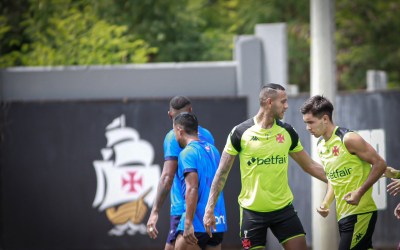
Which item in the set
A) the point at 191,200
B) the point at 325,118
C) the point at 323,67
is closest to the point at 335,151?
the point at 325,118

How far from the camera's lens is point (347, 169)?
8227 millimetres

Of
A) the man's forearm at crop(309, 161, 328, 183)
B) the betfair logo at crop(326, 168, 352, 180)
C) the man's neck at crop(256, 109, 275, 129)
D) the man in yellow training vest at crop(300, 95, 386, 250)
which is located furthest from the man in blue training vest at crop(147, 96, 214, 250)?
the betfair logo at crop(326, 168, 352, 180)

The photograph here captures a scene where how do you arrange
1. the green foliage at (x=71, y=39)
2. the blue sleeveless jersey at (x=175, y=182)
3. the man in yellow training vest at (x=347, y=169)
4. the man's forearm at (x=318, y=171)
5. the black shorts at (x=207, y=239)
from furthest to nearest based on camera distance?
the green foliage at (x=71, y=39) → the blue sleeveless jersey at (x=175, y=182) → the man's forearm at (x=318, y=171) → the black shorts at (x=207, y=239) → the man in yellow training vest at (x=347, y=169)

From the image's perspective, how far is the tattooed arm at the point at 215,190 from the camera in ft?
27.1

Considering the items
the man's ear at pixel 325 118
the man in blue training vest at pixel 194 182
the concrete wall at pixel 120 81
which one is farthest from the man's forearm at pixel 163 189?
the concrete wall at pixel 120 81

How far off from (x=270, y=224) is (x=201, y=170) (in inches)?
34.1

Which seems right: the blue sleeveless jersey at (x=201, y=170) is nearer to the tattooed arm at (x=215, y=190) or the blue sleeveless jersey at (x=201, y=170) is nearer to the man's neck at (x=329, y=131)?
the tattooed arm at (x=215, y=190)

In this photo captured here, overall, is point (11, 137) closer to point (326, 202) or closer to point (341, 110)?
point (341, 110)

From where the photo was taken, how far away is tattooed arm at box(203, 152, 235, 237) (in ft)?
27.1

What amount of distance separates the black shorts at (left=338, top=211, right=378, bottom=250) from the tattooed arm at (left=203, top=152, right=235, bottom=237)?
4.06ft

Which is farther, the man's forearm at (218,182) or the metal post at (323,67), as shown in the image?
the metal post at (323,67)

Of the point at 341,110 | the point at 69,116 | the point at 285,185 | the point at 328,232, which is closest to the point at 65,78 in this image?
the point at 69,116

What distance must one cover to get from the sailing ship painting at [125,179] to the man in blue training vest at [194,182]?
543 cm

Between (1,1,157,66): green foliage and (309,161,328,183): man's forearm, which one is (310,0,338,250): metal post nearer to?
(309,161,328,183): man's forearm
